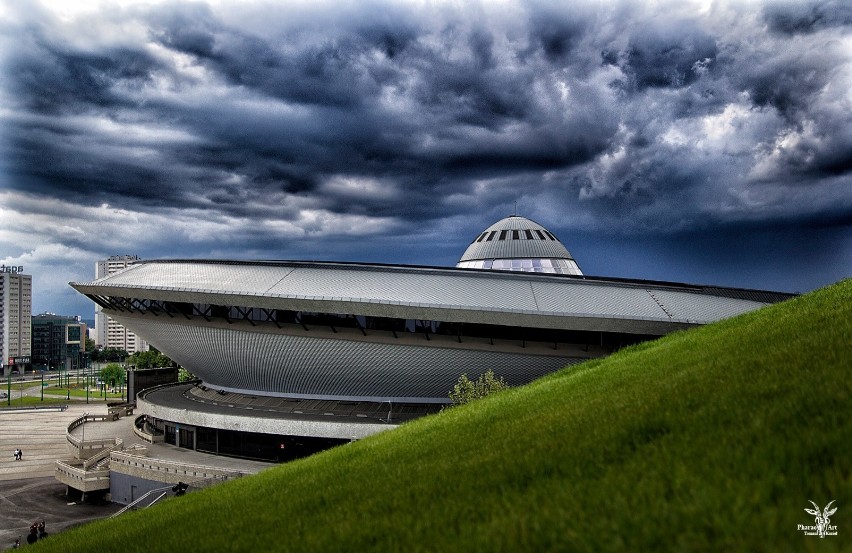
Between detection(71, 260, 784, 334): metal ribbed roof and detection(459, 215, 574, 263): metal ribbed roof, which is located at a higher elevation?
detection(459, 215, 574, 263): metal ribbed roof

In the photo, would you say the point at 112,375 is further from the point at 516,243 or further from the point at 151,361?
the point at 516,243

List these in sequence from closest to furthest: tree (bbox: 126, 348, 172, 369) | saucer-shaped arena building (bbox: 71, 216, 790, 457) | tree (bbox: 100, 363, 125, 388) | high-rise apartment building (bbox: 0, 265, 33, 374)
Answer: saucer-shaped arena building (bbox: 71, 216, 790, 457) → tree (bbox: 126, 348, 172, 369) → tree (bbox: 100, 363, 125, 388) → high-rise apartment building (bbox: 0, 265, 33, 374)

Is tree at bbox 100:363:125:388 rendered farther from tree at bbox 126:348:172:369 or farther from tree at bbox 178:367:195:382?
tree at bbox 178:367:195:382

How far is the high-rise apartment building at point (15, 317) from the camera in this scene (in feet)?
582

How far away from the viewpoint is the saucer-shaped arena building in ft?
105

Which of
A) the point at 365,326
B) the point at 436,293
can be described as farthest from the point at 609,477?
the point at 365,326

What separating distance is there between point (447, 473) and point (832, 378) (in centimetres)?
525

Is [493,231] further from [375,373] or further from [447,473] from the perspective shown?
[447,473]

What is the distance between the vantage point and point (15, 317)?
596 feet

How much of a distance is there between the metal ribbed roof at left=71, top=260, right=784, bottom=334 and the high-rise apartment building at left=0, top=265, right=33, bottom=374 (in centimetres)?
17423

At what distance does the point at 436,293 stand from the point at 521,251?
68.7ft

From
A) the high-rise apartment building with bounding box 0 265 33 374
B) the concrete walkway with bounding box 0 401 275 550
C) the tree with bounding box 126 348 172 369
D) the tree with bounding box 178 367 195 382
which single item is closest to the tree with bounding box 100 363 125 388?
the tree with bounding box 126 348 172 369

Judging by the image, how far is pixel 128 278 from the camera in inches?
1506

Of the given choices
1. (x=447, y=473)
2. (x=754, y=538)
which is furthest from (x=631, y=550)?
(x=447, y=473)
